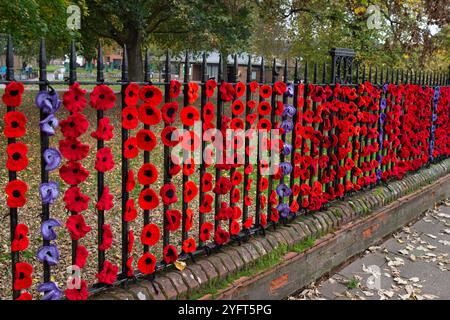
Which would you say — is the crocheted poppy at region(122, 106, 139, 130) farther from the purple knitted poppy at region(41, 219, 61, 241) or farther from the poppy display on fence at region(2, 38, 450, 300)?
the purple knitted poppy at region(41, 219, 61, 241)

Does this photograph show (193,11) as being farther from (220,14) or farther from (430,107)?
(430,107)

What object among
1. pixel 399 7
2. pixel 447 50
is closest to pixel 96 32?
pixel 399 7

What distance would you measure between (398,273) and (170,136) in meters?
2.58

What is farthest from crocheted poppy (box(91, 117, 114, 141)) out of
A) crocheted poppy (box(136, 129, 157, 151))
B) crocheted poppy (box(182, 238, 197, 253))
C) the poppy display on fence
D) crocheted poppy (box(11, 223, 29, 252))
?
crocheted poppy (box(182, 238, 197, 253))

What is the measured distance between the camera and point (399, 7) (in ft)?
45.3

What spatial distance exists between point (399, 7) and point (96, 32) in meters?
10.6

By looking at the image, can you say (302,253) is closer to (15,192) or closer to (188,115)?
(188,115)

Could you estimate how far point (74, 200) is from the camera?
241 centimetres

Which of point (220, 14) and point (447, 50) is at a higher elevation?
point (220, 14)

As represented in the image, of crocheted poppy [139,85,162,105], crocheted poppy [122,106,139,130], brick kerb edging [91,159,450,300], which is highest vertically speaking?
crocheted poppy [139,85,162,105]

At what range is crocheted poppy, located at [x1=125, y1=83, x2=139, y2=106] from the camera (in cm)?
261

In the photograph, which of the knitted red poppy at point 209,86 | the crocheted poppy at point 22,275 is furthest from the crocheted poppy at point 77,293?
the knitted red poppy at point 209,86

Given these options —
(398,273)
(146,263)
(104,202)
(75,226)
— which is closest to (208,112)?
(104,202)
